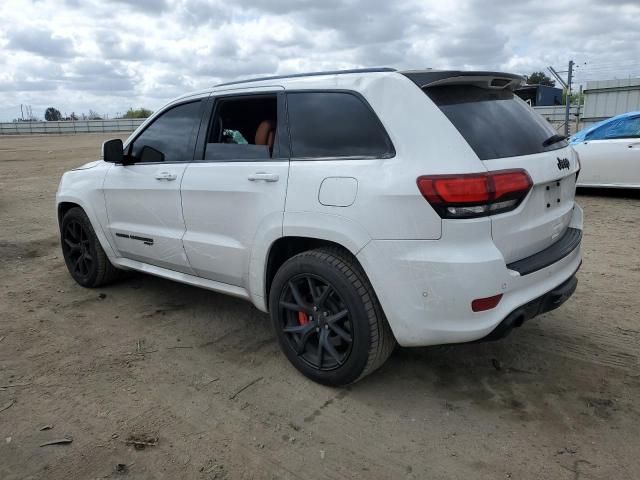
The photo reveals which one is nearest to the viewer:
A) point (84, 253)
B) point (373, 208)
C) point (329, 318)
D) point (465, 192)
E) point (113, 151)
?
point (465, 192)

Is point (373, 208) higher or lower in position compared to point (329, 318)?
higher

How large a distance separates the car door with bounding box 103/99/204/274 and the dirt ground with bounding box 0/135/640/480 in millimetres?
619

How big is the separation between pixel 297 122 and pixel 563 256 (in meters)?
1.78

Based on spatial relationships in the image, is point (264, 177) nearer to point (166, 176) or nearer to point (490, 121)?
point (166, 176)

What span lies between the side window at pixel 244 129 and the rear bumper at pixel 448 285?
3.68 feet

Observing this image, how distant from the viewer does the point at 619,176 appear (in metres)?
8.97

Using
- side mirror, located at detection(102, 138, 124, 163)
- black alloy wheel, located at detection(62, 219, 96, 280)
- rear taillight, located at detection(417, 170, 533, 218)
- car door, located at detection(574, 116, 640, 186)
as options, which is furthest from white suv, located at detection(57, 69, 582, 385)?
car door, located at detection(574, 116, 640, 186)

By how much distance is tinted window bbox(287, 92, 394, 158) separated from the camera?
2.93m

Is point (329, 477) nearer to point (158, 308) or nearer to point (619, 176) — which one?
point (158, 308)

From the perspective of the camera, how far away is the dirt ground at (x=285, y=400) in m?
2.61

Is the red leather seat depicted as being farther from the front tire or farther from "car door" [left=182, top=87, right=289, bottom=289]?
the front tire

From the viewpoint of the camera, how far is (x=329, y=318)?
312 centimetres

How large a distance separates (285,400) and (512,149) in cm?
192

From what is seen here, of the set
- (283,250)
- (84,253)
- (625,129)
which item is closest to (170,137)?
(283,250)
